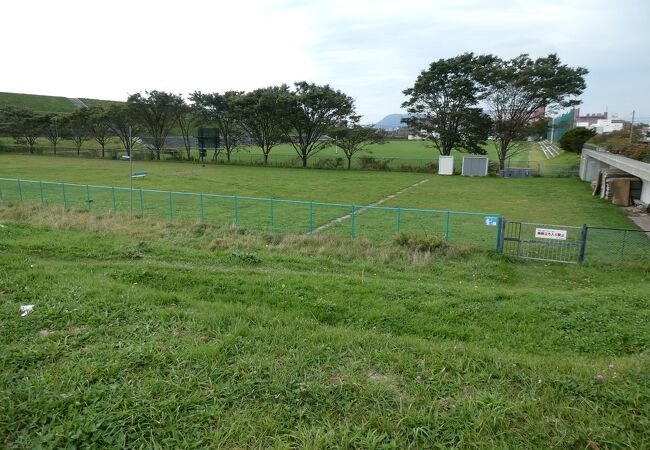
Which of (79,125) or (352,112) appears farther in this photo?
(79,125)

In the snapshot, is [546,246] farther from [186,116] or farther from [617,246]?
[186,116]

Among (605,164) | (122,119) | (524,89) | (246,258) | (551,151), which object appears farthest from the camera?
(551,151)

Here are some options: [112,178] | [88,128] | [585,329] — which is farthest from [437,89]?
[88,128]

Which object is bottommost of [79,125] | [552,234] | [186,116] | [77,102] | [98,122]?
[552,234]

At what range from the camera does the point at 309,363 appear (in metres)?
4.23

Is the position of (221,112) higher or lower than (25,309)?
higher

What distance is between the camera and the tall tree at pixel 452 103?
Result: 42.1 metres

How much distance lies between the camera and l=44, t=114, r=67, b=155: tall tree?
59750 millimetres

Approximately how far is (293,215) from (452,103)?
3068cm

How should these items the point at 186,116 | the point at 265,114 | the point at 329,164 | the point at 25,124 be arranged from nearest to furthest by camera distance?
the point at 329,164, the point at 265,114, the point at 186,116, the point at 25,124

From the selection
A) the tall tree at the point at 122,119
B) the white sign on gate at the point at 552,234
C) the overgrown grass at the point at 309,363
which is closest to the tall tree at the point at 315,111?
the tall tree at the point at 122,119

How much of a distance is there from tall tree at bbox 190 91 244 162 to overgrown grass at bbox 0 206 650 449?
46.1 m

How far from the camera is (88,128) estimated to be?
59.8 m

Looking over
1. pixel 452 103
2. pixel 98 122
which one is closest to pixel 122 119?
pixel 98 122
